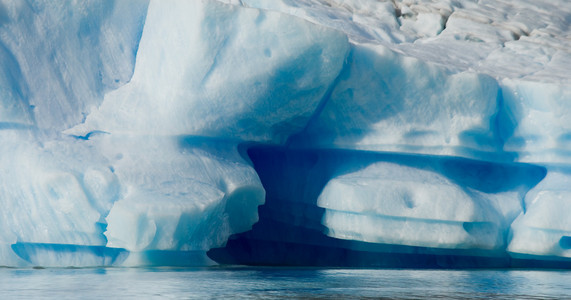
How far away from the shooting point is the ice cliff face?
3.79m

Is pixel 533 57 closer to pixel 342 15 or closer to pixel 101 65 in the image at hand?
pixel 342 15

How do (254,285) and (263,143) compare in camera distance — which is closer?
(254,285)

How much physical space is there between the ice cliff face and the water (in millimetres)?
368

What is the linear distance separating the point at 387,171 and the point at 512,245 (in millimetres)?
944

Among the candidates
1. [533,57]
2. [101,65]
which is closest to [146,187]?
[101,65]

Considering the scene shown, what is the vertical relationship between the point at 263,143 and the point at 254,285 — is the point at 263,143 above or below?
above

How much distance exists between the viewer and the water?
2.48 meters

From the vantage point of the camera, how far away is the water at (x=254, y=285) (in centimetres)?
248

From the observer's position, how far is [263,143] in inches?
174

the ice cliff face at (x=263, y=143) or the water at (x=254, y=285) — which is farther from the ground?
the ice cliff face at (x=263, y=143)

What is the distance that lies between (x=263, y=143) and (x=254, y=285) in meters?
1.65

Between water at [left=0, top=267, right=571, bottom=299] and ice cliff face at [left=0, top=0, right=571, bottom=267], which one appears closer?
water at [left=0, top=267, right=571, bottom=299]

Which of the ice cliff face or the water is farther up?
the ice cliff face

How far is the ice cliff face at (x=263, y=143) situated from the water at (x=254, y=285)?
37 centimetres
